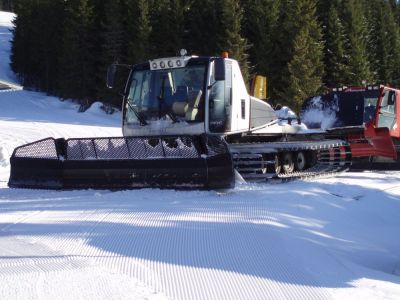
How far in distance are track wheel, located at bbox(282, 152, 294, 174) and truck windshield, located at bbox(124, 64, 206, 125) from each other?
99.9 inches

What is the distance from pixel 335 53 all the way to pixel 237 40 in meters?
7.40

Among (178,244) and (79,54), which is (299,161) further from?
(79,54)

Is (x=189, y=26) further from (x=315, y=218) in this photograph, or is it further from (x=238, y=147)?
(x=315, y=218)

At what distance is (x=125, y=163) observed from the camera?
906 centimetres

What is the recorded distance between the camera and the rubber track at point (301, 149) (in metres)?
9.94

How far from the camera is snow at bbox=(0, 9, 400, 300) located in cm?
439

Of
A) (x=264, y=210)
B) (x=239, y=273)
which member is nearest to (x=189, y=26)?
(x=264, y=210)

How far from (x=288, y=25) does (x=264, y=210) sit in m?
30.1

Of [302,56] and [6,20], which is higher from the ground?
[6,20]

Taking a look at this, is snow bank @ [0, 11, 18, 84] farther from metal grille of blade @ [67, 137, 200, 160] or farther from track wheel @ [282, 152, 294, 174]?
metal grille of blade @ [67, 137, 200, 160]

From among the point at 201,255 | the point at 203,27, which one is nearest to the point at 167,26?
the point at 203,27

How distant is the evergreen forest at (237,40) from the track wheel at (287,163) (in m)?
21.5

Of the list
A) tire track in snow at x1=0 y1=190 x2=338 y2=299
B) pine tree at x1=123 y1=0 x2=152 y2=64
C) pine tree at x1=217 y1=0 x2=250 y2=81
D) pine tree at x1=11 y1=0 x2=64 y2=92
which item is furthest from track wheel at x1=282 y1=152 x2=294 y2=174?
pine tree at x1=11 y1=0 x2=64 y2=92

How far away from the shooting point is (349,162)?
41.4 feet
